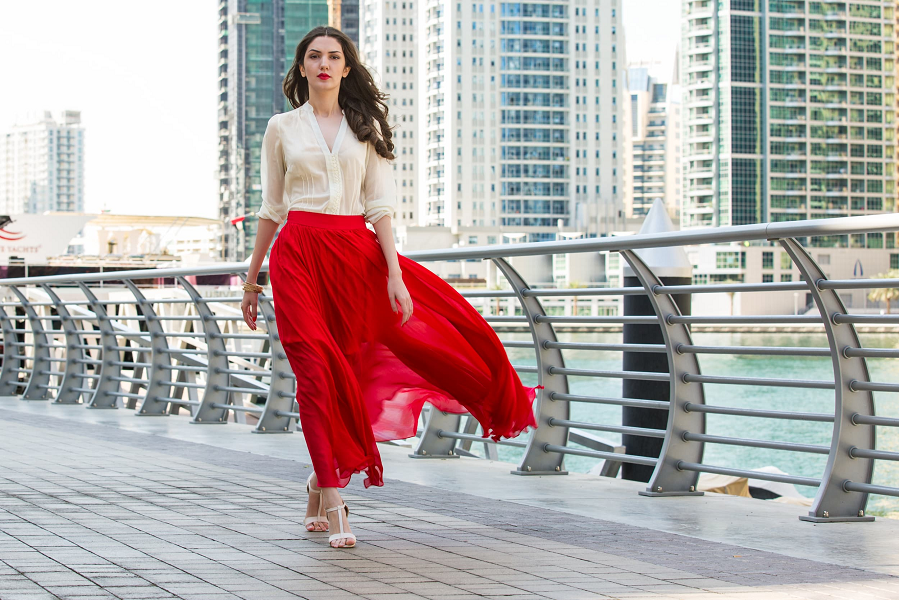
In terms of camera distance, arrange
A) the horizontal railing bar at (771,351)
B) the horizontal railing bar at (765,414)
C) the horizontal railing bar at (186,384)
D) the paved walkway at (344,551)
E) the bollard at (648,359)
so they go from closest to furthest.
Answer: the paved walkway at (344,551), the horizontal railing bar at (771,351), the horizontal railing bar at (765,414), the bollard at (648,359), the horizontal railing bar at (186,384)

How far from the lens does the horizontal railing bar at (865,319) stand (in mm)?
3805

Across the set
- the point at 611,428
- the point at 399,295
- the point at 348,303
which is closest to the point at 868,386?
the point at 611,428

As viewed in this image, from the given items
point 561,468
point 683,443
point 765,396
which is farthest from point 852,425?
point 765,396

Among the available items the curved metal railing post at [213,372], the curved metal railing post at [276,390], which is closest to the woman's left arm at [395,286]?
the curved metal railing post at [276,390]

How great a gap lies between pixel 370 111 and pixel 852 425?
2232mm

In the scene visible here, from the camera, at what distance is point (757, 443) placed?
458cm

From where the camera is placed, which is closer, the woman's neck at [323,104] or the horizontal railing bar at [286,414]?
the woman's neck at [323,104]

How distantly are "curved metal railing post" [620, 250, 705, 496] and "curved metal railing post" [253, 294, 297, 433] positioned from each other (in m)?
3.25

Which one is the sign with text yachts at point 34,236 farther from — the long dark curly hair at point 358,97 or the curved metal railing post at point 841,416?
the curved metal railing post at point 841,416

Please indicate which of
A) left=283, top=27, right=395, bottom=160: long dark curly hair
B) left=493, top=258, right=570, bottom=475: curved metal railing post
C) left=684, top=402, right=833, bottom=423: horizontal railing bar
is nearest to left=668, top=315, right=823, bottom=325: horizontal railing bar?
left=684, top=402, right=833, bottom=423: horizontal railing bar

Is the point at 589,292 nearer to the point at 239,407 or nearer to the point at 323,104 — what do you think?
the point at 323,104

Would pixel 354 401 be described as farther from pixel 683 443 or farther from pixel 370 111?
pixel 683 443

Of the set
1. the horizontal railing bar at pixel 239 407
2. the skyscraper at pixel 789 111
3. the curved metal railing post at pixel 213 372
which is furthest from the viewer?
the skyscraper at pixel 789 111

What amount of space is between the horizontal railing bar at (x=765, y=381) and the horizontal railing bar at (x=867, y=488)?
1.24ft
